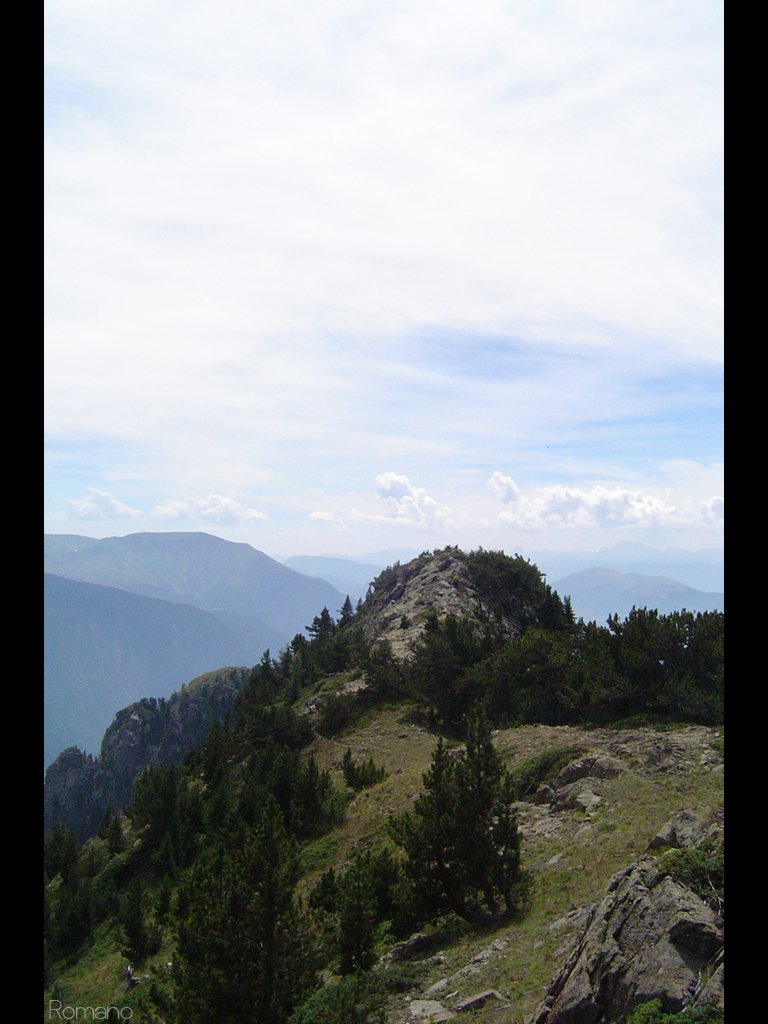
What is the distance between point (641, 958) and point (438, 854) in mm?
7444

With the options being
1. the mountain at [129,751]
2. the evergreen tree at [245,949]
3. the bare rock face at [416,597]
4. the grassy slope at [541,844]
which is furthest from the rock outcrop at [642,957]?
the mountain at [129,751]

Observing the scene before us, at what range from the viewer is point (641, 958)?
24.6ft

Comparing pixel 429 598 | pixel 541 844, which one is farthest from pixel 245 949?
pixel 429 598

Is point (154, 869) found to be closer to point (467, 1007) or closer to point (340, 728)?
point (340, 728)

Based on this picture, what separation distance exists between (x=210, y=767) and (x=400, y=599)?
2679cm

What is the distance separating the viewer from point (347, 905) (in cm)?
1201

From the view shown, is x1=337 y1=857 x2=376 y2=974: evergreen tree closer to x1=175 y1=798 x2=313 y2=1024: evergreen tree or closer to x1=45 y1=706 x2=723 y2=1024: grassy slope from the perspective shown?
x1=45 y1=706 x2=723 y2=1024: grassy slope

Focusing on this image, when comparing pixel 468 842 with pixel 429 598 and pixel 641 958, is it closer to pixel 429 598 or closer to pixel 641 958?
pixel 641 958

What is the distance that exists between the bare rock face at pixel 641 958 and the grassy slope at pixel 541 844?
141 cm

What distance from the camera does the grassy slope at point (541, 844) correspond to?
10.6 m

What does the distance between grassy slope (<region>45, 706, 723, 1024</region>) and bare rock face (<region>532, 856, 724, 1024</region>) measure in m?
1.41

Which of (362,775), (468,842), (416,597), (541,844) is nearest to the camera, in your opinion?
(468,842)

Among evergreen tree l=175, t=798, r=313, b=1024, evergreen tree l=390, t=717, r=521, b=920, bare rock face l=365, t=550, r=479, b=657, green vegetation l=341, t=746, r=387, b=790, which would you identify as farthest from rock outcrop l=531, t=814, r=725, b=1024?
bare rock face l=365, t=550, r=479, b=657
